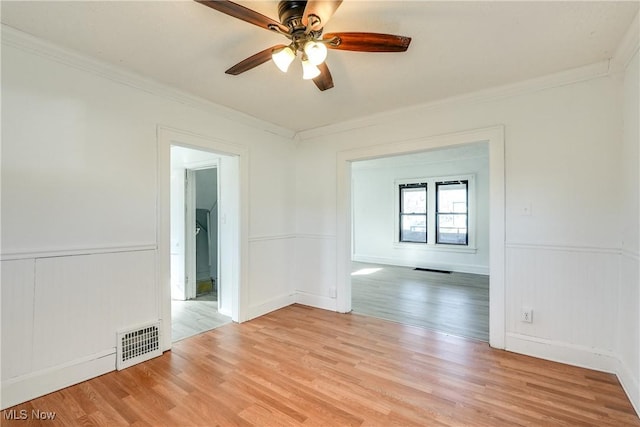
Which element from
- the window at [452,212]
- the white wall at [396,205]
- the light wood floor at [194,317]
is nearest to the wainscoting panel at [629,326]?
the white wall at [396,205]

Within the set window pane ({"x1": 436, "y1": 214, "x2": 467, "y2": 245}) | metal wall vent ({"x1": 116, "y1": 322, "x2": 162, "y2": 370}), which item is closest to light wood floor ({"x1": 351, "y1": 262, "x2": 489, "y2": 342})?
window pane ({"x1": 436, "y1": 214, "x2": 467, "y2": 245})

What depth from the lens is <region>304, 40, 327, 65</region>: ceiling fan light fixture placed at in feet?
5.36

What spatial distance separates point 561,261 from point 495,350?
0.99m

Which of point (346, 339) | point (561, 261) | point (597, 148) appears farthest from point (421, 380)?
point (597, 148)

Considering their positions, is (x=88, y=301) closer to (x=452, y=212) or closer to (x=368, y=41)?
(x=368, y=41)

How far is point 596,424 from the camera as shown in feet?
5.76

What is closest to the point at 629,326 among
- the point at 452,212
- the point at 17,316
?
the point at 17,316

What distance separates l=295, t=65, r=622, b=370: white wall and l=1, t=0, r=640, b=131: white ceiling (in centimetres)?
24

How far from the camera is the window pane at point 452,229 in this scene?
6355 millimetres

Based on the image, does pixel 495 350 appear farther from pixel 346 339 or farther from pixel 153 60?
pixel 153 60

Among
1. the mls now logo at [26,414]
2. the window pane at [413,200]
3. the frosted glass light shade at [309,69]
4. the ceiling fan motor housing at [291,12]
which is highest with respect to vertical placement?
the ceiling fan motor housing at [291,12]

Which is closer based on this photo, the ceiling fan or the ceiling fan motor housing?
the ceiling fan

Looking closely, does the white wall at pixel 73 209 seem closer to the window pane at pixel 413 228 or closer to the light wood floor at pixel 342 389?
the light wood floor at pixel 342 389

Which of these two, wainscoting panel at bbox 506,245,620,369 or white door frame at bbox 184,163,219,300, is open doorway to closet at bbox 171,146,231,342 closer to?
white door frame at bbox 184,163,219,300
